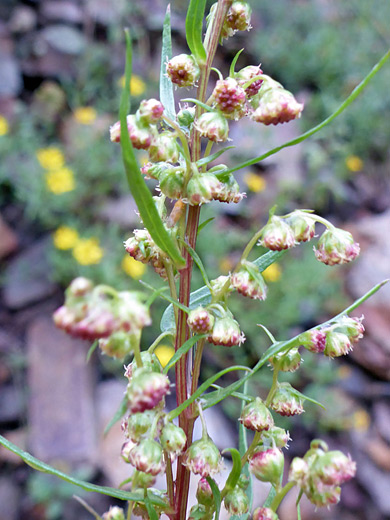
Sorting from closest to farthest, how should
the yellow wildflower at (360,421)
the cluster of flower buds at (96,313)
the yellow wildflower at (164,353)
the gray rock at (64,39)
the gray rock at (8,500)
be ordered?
the cluster of flower buds at (96,313), the gray rock at (8,500), the yellow wildflower at (164,353), the yellow wildflower at (360,421), the gray rock at (64,39)

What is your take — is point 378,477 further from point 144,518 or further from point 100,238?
point 144,518

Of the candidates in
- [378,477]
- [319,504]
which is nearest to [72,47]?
[378,477]

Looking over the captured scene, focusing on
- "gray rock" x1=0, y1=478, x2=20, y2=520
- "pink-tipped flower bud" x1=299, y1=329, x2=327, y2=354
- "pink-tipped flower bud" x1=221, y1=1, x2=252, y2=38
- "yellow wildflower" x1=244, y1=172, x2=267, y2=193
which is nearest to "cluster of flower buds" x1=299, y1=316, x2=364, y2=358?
"pink-tipped flower bud" x1=299, y1=329, x2=327, y2=354

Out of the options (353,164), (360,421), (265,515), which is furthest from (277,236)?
(353,164)

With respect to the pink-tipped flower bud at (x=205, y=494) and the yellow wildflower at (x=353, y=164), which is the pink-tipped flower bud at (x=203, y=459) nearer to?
the pink-tipped flower bud at (x=205, y=494)

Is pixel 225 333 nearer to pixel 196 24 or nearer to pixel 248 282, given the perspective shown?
pixel 248 282

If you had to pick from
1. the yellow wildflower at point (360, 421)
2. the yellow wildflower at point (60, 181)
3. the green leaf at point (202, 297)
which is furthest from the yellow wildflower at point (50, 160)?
the green leaf at point (202, 297)
